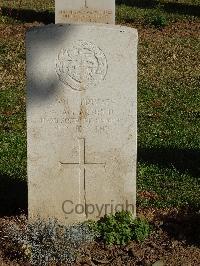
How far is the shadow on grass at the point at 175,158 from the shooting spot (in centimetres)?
722

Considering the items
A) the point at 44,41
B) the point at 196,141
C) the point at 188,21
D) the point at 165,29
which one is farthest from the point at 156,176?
the point at 188,21

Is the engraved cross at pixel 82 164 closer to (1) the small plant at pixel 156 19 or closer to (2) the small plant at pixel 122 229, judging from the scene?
(2) the small plant at pixel 122 229

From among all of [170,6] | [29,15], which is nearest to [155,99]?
[29,15]

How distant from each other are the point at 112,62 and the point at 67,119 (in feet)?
1.98

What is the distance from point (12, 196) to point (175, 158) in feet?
7.41

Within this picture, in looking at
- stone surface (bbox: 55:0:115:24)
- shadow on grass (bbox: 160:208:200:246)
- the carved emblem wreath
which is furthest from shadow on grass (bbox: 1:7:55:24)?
the carved emblem wreath

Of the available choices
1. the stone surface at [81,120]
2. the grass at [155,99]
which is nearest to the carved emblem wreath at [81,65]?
the stone surface at [81,120]

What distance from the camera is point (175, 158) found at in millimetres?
7586

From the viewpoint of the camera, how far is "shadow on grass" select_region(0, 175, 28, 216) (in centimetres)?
596

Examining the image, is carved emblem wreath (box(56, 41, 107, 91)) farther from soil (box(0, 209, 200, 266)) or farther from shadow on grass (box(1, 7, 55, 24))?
shadow on grass (box(1, 7, 55, 24))

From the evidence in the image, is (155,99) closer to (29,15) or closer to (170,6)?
(29,15)

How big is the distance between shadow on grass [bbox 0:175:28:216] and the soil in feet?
1.51

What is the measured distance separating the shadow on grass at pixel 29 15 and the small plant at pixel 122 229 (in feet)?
37.6

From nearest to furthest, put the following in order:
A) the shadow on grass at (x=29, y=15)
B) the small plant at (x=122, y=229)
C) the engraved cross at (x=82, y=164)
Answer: the small plant at (x=122, y=229) → the engraved cross at (x=82, y=164) → the shadow on grass at (x=29, y=15)
